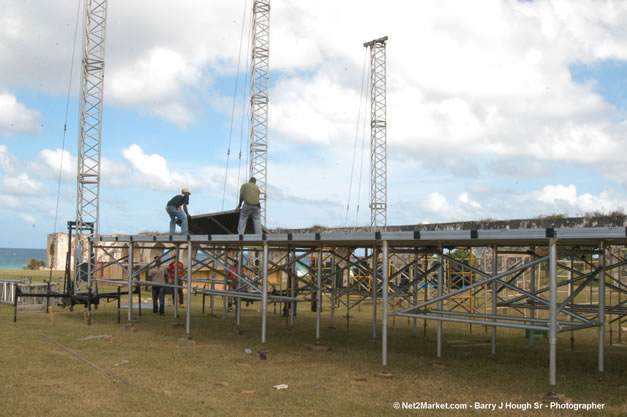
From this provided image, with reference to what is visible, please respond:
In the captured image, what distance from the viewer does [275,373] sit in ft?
33.4

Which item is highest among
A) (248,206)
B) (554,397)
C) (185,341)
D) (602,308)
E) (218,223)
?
(248,206)

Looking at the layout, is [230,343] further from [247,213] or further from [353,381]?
[353,381]

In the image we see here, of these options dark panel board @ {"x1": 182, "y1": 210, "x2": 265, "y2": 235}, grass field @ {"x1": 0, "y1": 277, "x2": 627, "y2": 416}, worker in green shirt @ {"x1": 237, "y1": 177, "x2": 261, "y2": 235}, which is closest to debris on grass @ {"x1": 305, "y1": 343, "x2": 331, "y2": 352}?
grass field @ {"x1": 0, "y1": 277, "x2": 627, "y2": 416}

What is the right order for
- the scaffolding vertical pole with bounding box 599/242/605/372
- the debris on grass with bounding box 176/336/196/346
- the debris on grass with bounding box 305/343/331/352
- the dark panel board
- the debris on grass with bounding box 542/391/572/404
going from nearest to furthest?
the debris on grass with bounding box 542/391/572/404, the scaffolding vertical pole with bounding box 599/242/605/372, the debris on grass with bounding box 305/343/331/352, the debris on grass with bounding box 176/336/196/346, the dark panel board

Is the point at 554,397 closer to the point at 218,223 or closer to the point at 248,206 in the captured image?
the point at 248,206

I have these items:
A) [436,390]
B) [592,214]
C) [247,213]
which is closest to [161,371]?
[436,390]

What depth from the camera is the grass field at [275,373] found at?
25.9ft

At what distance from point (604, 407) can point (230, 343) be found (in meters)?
8.39

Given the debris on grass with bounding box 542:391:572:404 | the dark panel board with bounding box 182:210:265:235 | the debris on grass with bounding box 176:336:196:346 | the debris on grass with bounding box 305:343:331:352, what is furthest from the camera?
the dark panel board with bounding box 182:210:265:235

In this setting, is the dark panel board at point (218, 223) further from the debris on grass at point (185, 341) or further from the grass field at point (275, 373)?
the debris on grass at point (185, 341)

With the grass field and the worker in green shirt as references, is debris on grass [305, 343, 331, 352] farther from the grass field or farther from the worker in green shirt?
the worker in green shirt

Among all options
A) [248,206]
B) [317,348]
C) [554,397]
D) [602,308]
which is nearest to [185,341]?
[317,348]

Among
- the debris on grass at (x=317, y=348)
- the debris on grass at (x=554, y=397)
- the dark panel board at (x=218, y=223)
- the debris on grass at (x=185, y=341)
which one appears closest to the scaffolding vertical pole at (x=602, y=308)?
the debris on grass at (x=554, y=397)

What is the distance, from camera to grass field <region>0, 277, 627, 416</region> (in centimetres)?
789
